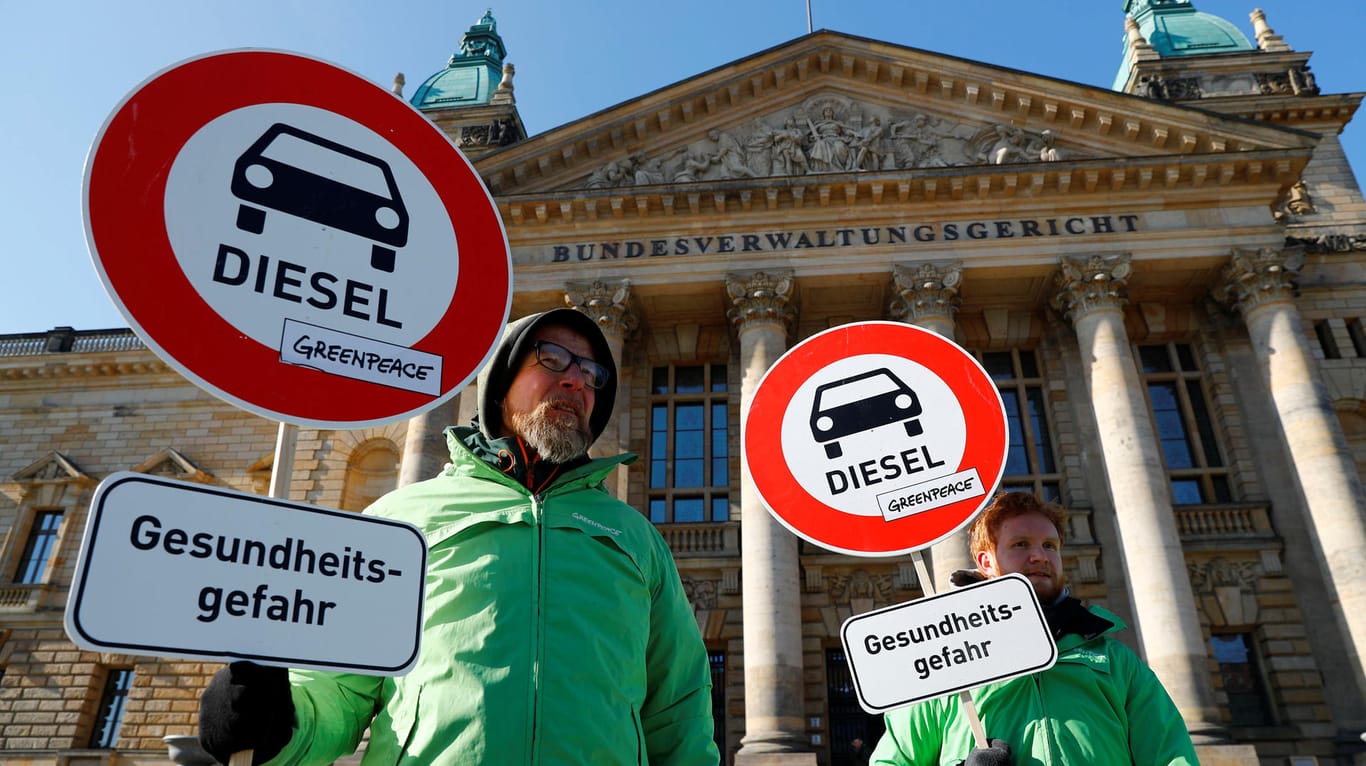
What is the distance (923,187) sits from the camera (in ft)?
65.2

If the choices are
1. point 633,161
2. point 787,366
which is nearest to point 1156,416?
point 633,161

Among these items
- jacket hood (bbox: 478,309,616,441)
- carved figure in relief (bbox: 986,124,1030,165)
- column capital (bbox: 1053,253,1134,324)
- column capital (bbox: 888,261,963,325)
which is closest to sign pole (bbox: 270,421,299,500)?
jacket hood (bbox: 478,309,616,441)

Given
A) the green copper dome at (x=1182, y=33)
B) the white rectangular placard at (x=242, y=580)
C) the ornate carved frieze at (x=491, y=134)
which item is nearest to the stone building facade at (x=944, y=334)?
the ornate carved frieze at (x=491, y=134)

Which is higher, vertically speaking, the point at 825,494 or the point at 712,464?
the point at 712,464

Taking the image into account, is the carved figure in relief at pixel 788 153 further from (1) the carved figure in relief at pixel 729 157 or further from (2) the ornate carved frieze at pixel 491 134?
(2) the ornate carved frieze at pixel 491 134

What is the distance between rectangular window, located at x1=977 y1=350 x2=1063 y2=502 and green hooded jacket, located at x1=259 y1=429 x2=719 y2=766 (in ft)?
58.5

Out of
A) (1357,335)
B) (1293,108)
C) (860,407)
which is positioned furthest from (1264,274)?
(860,407)

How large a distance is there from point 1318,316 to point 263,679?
2528cm

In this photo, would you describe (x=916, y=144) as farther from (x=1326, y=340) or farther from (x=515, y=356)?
(x=515, y=356)

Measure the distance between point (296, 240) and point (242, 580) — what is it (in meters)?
0.82

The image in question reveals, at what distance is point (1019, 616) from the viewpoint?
2881 millimetres

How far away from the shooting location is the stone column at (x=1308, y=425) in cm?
1597

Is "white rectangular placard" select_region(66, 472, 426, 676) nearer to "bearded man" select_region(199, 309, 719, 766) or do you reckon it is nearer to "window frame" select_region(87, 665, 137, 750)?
"bearded man" select_region(199, 309, 719, 766)

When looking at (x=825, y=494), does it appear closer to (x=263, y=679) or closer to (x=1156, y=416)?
(x=263, y=679)
